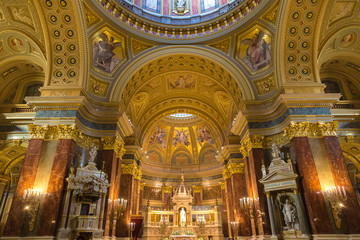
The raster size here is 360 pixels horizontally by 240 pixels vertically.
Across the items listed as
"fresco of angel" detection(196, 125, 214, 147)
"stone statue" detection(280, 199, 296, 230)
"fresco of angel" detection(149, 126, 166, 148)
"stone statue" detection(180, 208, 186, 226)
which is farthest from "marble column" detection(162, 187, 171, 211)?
"stone statue" detection(280, 199, 296, 230)

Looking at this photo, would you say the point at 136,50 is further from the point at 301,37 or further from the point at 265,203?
the point at 265,203

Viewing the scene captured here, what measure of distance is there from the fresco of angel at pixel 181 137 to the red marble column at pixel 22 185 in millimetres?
18705

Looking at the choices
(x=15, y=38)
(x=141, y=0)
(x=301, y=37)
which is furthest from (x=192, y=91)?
(x=15, y=38)

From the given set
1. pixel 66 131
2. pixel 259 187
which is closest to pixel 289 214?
pixel 259 187

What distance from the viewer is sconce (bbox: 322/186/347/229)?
972 centimetres

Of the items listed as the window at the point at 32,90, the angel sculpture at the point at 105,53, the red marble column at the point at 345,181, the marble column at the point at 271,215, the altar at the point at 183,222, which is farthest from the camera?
the altar at the point at 183,222

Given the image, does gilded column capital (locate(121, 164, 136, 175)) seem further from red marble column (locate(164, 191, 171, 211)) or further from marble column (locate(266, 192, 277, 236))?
marble column (locate(266, 192, 277, 236))

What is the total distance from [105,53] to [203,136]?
16643 mm

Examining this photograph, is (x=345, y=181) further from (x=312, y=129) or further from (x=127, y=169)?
(x=127, y=169)

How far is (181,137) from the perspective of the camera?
28.8m

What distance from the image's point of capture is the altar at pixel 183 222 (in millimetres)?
21281

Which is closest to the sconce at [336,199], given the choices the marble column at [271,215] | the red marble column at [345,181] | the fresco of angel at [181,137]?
the red marble column at [345,181]

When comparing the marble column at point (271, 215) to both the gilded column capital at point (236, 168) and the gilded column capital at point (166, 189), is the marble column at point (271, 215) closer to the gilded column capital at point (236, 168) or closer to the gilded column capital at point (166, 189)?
the gilded column capital at point (236, 168)

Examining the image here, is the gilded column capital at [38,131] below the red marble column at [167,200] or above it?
above
